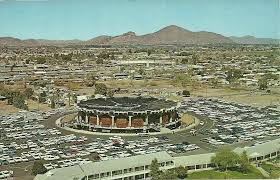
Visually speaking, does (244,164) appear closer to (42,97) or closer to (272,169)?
(272,169)

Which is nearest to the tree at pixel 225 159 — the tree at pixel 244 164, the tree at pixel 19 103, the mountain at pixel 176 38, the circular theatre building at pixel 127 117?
the tree at pixel 244 164

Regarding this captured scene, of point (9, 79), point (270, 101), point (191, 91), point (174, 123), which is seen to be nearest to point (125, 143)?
point (174, 123)

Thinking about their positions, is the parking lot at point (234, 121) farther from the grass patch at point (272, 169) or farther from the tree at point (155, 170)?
the tree at point (155, 170)

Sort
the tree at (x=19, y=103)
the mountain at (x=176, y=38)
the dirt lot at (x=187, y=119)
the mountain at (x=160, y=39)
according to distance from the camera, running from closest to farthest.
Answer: the dirt lot at (x=187, y=119)
the tree at (x=19, y=103)
the mountain at (x=176, y=38)
the mountain at (x=160, y=39)

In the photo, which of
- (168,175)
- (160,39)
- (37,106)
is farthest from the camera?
(160,39)

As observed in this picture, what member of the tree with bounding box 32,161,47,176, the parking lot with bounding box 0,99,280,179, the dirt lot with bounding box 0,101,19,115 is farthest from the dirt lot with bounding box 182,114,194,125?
the tree with bounding box 32,161,47,176

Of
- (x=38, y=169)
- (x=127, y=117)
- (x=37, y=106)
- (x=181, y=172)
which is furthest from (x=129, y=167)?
(x=37, y=106)
